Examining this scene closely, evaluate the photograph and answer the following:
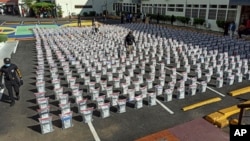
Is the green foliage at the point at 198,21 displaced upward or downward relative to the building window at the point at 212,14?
downward

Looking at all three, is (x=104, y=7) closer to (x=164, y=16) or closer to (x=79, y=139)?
(x=164, y=16)

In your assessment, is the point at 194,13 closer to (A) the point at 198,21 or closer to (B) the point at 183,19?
(B) the point at 183,19

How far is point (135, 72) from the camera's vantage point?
13844 millimetres

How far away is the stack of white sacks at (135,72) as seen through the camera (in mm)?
9695

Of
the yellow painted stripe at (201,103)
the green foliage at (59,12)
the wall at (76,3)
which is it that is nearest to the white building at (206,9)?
the wall at (76,3)

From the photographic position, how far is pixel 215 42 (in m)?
19.5

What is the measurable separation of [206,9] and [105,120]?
2758 centimetres

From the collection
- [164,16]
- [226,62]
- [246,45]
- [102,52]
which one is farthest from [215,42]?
[164,16]

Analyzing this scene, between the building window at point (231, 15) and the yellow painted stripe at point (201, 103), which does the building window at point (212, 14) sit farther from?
the yellow painted stripe at point (201, 103)

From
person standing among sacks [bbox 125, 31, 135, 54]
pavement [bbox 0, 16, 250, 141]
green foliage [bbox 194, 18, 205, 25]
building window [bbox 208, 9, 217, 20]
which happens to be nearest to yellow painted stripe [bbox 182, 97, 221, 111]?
pavement [bbox 0, 16, 250, 141]

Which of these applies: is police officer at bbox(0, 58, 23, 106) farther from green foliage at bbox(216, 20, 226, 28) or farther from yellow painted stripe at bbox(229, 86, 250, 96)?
green foliage at bbox(216, 20, 226, 28)

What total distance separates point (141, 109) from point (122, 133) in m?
1.86

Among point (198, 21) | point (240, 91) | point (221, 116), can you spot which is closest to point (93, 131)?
point (221, 116)

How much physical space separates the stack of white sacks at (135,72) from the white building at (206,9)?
11787 mm
